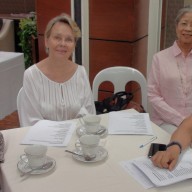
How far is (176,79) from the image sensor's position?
2400 millimetres

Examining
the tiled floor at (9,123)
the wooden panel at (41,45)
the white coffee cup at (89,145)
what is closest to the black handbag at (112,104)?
the white coffee cup at (89,145)

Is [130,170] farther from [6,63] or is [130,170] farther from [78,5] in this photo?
[78,5]

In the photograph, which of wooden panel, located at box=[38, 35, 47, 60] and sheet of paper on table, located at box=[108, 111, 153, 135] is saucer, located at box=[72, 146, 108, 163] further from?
wooden panel, located at box=[38, 35, 47, 60]

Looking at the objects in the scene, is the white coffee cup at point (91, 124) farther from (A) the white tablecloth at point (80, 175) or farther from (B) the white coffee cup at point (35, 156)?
(B) the white coffee cup at point (35, 156)

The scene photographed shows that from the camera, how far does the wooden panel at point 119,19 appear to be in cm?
326

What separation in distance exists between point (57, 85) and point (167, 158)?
989 millimetres

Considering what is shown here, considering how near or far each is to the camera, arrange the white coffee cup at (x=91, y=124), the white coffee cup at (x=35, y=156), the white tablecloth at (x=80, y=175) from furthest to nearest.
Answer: the white coffee cup at (x=91, y=124), the white coffee cup at (x=35, y=156), the white tablecloth at (x=80, y=175)

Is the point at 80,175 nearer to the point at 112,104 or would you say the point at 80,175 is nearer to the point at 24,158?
the point at 24,158

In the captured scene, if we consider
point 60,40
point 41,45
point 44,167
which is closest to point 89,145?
point 44,167

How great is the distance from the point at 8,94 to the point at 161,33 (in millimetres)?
1757

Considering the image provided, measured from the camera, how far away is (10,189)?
4.22ft

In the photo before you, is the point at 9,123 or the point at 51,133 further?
the point at 9,123

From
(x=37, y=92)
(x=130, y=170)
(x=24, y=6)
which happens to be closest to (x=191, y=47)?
(x=37, y=92)

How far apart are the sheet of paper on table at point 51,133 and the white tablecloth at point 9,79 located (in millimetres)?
1535
